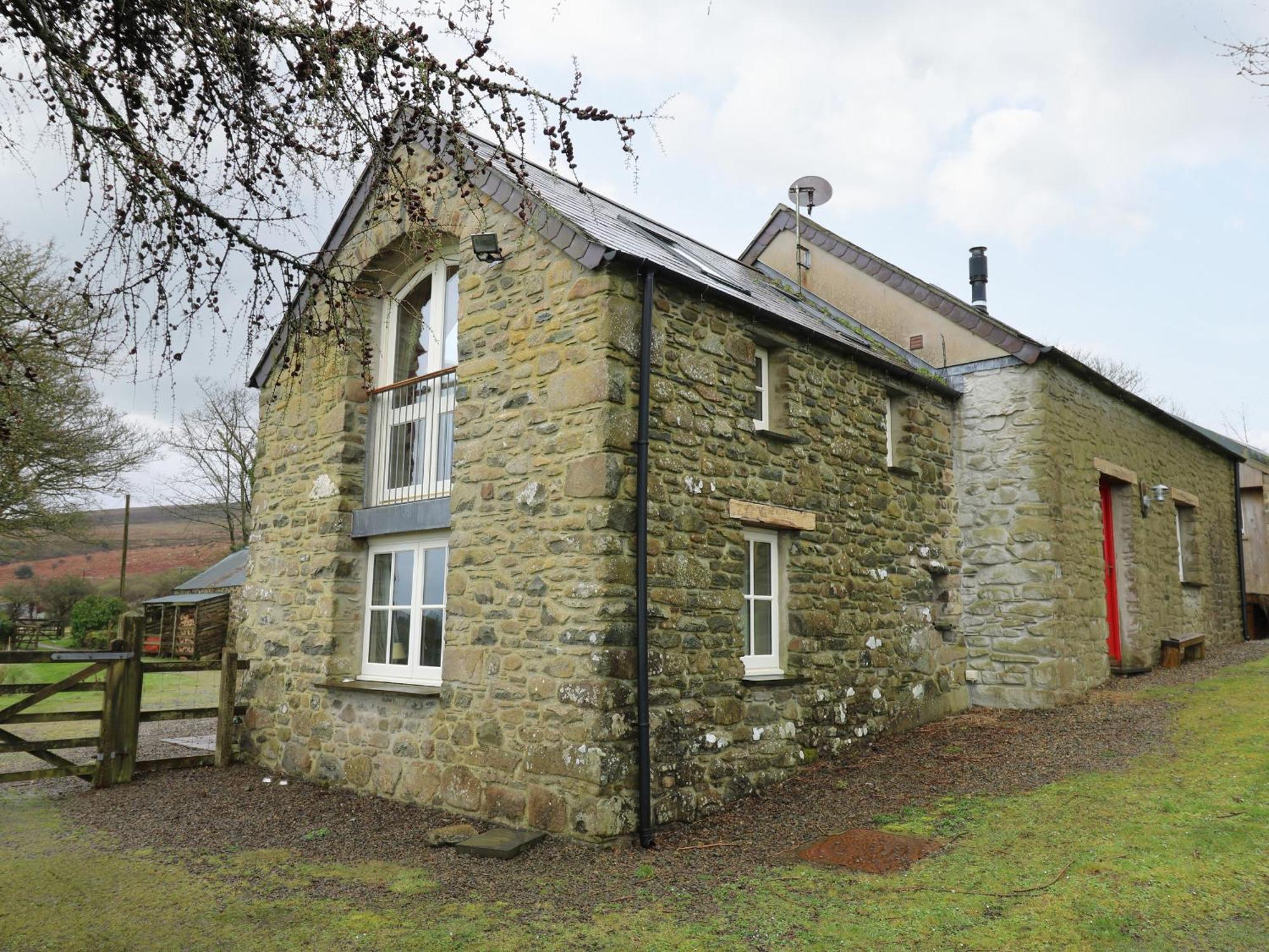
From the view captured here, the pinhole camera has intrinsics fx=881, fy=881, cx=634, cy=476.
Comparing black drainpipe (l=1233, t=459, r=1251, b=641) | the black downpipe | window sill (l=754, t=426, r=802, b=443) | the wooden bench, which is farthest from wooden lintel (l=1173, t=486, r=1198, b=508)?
the black downpipe

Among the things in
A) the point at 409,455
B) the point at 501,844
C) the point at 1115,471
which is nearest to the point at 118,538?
the point at 409,455

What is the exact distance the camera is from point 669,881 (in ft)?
18.3

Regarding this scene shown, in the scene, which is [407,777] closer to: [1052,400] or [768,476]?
[768,476]

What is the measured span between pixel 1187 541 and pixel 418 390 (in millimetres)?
13386

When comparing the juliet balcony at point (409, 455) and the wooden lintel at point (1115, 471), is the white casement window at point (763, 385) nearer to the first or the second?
the juliet balcony at point (409, 455)

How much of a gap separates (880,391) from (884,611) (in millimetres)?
2421

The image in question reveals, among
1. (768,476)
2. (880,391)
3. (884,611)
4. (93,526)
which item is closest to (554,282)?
(768,476)

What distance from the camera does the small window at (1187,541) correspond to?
1480 centimetres

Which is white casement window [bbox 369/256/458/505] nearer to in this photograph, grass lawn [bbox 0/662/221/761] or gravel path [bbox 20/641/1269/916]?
gravel path [bbox 20/641/1269/916]

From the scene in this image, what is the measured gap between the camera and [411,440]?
8789 mm

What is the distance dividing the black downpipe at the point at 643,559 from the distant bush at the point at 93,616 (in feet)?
77.7

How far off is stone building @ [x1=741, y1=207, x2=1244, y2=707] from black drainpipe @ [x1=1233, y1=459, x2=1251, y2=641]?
3.39m

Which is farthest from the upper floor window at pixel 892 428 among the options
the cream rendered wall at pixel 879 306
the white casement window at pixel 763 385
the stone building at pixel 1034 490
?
the white casement window at pixel 763 385

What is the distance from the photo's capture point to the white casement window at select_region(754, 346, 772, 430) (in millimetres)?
8320
